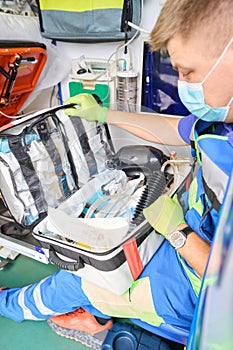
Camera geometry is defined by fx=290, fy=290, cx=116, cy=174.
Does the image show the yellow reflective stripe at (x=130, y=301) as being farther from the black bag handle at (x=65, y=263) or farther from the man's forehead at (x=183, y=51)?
the man's forehead at (x=183, y=51)

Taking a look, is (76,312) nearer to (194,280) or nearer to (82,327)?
(82,327)

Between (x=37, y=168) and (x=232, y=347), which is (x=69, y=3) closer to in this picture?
(x=37, y=168)

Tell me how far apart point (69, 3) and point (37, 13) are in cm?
29

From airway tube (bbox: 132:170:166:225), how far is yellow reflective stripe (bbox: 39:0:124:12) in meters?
0.93

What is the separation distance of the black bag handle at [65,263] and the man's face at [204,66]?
647 millimetres

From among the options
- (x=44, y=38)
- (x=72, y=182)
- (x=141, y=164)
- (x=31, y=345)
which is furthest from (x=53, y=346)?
(x=44, y=38)

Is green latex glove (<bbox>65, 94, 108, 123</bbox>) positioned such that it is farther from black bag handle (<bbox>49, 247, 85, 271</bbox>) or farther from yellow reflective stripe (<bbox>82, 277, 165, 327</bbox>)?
yellow reflective stripe (<bbox>82, 277, 165, 327</bbox>)

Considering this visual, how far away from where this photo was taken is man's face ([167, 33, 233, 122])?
27.1 inches

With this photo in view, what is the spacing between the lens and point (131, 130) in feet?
4.54

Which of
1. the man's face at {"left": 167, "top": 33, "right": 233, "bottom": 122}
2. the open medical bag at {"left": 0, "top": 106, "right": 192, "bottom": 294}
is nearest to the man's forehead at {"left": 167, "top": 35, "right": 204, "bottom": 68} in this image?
the man's face at {"left": 167, "top": 33, "right": 233, "bottom": 122}

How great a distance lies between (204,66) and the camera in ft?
2.36

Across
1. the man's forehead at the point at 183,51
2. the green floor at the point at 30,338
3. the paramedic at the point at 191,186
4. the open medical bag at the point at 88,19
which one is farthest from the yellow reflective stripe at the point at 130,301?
the open medical bag at the point at 88,19

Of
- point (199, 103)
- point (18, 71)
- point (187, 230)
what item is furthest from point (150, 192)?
point (18, 71)

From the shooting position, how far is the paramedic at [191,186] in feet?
2.24
